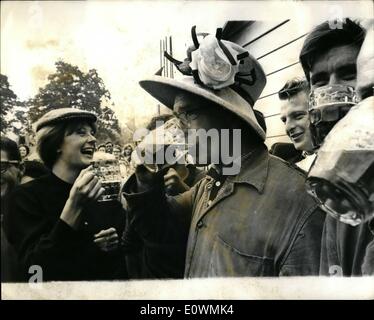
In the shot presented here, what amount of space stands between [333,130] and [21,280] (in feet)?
8.23

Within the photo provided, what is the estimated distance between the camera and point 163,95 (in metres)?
4.52

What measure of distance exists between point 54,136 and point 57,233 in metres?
0.70

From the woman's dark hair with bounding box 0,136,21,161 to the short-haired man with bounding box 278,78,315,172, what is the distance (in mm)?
1959

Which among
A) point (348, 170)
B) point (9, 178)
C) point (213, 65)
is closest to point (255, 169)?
point (348, 170)

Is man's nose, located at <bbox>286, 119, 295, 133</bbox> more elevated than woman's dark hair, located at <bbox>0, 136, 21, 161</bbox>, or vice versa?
man's nose, located at <bbox>286, 119, 295, 133</bbox>

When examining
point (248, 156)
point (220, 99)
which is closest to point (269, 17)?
point (220, 99)

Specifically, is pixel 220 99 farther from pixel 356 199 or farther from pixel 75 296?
pixel 75 296

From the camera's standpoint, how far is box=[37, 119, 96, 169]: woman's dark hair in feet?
14.9

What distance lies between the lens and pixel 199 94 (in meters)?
4.40

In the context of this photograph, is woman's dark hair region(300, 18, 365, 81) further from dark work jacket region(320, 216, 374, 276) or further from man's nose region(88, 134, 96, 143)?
man's nose region(88, 134, 96, 143)

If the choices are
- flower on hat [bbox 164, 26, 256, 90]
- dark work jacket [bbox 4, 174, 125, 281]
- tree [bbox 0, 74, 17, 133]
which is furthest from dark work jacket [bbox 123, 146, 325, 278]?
tree [bbox 0, 74, 17, 133]

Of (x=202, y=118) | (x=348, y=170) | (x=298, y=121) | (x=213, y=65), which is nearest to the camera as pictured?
(x=348, y=170)

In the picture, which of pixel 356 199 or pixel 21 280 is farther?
pixel 21 280

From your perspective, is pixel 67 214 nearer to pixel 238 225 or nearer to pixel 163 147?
pixel 163 147
